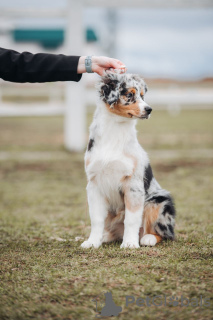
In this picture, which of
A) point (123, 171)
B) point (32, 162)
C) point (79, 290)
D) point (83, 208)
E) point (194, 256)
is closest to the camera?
point (79, 290)

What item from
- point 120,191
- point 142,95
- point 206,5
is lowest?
point 120,191

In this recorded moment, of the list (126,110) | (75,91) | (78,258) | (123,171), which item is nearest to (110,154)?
(123,171)

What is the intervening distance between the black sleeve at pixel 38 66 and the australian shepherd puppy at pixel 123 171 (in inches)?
13.8

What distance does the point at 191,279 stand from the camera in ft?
9.51

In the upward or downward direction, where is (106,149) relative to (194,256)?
upward

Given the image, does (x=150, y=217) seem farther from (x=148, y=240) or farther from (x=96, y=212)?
(x=96, y=212)

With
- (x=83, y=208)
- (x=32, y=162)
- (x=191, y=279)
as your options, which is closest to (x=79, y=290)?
(x=191, y=279)

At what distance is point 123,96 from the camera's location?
3729 mm

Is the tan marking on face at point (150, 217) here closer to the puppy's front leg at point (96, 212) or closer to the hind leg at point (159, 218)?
the hind leg at point (159, 218)

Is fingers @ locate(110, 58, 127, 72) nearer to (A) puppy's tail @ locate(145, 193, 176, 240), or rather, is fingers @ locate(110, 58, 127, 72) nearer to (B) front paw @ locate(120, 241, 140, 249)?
(A) puppy's tail @ locate(145, 193, 176, 240)

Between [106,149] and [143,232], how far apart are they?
2.89 feet

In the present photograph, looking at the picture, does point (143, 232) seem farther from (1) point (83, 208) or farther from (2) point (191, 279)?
(1) point (83, 208)

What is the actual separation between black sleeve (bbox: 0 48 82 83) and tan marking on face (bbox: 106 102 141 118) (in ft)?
1.35

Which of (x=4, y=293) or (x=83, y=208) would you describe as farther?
(x=83, y=208)
